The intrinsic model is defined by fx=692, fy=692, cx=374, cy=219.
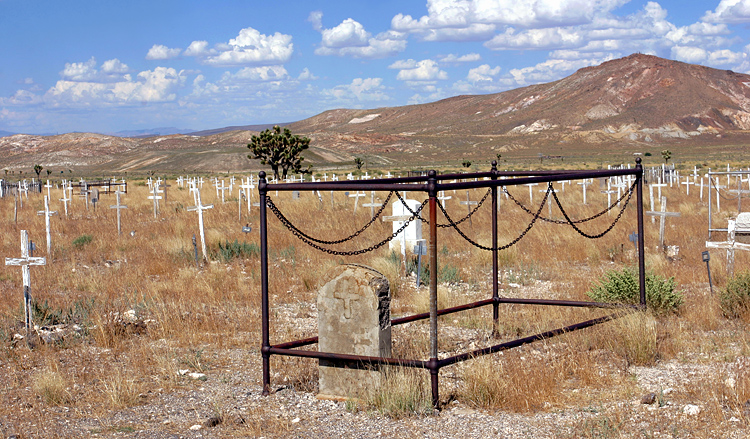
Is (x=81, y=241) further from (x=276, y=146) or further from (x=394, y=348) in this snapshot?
(x=276, y=146)

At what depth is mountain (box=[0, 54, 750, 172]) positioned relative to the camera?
113 m

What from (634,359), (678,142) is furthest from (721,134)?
(634,359)

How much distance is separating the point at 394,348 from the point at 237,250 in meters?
7.53

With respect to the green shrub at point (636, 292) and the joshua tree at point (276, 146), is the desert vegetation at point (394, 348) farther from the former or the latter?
the joshua tree at point (276, 146)

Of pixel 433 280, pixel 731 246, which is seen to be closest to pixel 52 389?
pixel 433 280

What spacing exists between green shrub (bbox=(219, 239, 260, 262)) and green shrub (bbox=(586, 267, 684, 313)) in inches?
280

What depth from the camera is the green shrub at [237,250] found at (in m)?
13.3

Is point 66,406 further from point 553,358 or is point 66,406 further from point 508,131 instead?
point 508,131

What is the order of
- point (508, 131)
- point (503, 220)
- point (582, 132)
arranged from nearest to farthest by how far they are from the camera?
1. point (503, 220)
2. point (582, 132)
3. point (508, 131)

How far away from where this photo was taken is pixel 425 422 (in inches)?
198

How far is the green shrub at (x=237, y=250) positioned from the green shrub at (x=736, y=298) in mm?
8341

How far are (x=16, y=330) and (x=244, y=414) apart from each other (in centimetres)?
390

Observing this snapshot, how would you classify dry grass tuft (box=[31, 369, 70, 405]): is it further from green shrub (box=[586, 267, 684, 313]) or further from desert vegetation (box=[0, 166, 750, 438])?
green shrub (box=[586, 267, 684, 313])

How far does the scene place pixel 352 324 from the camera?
5.71m
